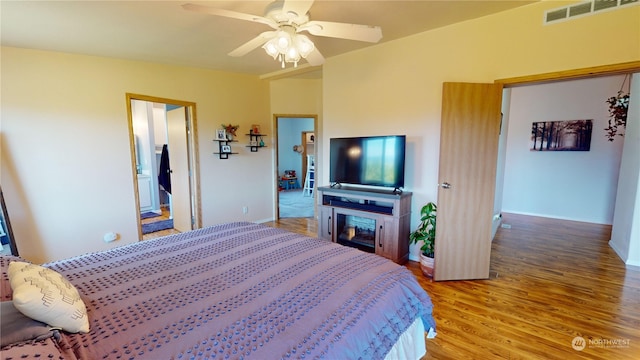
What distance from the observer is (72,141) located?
3.13 meters

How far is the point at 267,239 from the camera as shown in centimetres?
198

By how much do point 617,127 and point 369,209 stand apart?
16.1 feet

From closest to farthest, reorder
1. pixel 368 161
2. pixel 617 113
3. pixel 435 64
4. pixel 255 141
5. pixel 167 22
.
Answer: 1. pixel 167 22
2. pixel 435 64
3. pixel 368 161
4. pixel 617 113
5. pixel 255 141

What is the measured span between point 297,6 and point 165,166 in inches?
177

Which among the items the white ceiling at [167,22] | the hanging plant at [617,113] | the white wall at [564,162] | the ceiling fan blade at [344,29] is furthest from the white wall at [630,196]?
the ceiling fan blade at [344,29]

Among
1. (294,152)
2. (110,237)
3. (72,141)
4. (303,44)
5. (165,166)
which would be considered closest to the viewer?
(303,44)

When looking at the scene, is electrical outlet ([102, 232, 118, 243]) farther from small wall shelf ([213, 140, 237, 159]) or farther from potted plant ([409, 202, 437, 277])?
potted plant ([409, 202, 437, 277])

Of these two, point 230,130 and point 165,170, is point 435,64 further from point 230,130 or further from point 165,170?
point 165,170

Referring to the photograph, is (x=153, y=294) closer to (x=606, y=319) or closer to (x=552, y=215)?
(x=606, y=319)

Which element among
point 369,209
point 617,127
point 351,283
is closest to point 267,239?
point 351,283

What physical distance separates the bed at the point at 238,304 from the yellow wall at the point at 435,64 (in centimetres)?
185

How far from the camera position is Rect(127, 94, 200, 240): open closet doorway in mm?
4004

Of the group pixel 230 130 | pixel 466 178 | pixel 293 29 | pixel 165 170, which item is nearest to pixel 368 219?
pixel 466 178

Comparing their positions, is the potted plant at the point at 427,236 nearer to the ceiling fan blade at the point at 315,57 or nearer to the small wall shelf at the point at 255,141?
the ceiling fan blade at the point at 315,57
